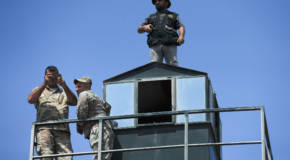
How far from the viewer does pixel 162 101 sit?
22453mm

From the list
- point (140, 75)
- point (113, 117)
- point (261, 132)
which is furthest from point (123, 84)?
point (261, 132)

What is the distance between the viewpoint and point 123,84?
A: 852 inches

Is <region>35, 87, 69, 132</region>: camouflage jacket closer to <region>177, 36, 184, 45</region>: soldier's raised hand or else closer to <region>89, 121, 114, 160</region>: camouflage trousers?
<region>89, 121, 114, 160</region>: camouflage trousers

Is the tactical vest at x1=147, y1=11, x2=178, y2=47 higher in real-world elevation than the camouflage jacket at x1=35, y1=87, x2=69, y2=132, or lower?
higher

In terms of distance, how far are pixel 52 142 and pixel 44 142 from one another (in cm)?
20

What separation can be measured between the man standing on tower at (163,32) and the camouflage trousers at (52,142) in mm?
3288

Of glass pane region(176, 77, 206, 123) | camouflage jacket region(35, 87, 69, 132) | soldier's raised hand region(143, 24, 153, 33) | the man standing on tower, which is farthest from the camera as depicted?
soldier's raised hand region(143, 24, 153, 33)

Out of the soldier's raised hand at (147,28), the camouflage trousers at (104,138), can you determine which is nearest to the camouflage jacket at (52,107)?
the camouflage trousers at (104,138)

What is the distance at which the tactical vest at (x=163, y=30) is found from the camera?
899 inches

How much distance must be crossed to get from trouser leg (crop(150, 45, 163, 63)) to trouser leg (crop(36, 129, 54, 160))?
3447mm

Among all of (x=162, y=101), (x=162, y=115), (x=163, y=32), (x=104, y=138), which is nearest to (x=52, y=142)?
(x=104, y=138)

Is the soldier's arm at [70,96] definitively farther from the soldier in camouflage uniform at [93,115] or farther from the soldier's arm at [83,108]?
the soldier's arm at [83,108]

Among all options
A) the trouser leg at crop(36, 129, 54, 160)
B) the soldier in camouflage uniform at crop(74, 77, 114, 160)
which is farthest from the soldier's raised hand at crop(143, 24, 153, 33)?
the trouser leg at crop(36, 129, 54, 160)

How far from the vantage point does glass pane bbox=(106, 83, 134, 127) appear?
21.2 meters
